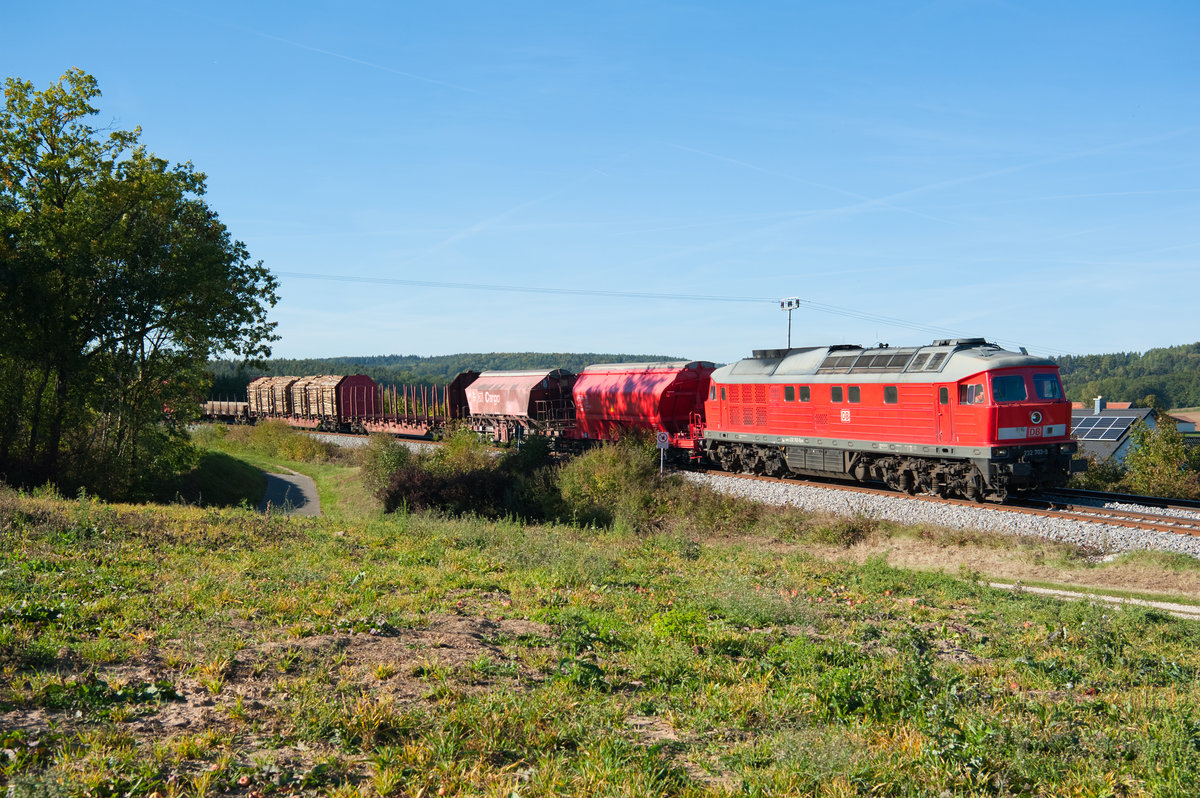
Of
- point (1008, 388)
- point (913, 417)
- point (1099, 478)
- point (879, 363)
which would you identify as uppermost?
point (879, 363)

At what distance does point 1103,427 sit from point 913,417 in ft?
114

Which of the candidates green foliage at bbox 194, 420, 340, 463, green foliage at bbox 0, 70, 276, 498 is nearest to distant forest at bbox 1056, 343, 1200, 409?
green foliage at bbox 194, 420, 340, 463

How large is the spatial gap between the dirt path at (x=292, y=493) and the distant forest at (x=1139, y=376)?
98237mm

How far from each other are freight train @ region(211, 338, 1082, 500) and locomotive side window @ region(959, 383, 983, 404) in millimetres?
33

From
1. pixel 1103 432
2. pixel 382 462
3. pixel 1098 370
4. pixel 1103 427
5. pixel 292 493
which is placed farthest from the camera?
pixel 1098 370

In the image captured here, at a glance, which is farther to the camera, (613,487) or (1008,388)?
(613,487)

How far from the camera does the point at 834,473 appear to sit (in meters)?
24.8

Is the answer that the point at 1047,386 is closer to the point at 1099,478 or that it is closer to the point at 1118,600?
the point at 1118,600

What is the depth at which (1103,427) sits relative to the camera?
156ft

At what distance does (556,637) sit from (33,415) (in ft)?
78.8

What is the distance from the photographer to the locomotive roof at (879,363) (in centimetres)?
2050

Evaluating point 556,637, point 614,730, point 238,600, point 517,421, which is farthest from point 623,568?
point 517,421

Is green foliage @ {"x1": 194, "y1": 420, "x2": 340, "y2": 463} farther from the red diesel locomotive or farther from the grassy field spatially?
the grassy field

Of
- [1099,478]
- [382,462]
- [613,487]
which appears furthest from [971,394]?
[382,462]
